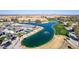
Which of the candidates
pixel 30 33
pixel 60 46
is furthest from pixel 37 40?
pixel 60 46
